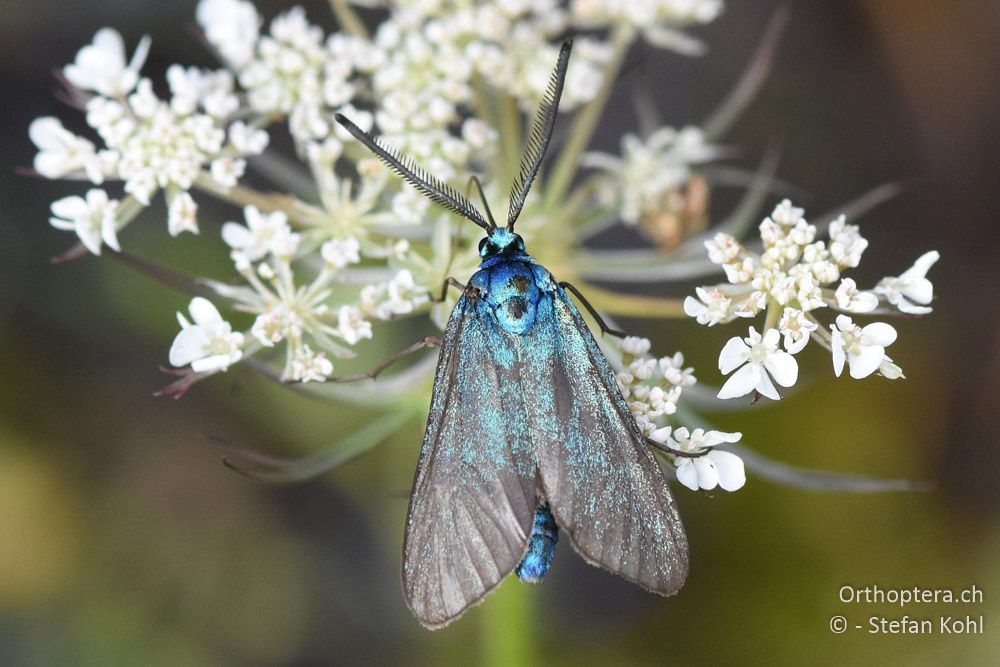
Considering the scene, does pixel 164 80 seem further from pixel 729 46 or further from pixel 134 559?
pixel 729 46

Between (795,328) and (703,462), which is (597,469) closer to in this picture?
(703,462)

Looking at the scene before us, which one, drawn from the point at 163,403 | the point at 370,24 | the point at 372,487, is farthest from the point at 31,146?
the point at 372,487

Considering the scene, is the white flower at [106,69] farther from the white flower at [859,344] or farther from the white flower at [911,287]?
the white flower at [911,287]

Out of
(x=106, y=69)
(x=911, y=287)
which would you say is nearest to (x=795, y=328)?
(x=911, y=287)

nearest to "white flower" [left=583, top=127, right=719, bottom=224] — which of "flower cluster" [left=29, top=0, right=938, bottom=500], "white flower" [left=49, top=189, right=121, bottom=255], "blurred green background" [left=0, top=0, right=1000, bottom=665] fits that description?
"flower cluster" [left=29, top=0, right=938, bottom=500]

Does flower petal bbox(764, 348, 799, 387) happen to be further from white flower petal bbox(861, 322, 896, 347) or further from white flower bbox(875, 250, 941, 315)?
white flower bbox(875, 250, 941, 315)
